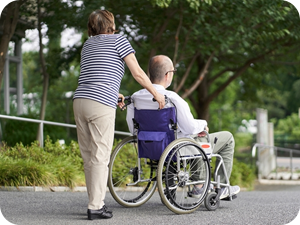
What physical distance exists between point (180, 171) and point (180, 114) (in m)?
0.52

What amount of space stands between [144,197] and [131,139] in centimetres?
66

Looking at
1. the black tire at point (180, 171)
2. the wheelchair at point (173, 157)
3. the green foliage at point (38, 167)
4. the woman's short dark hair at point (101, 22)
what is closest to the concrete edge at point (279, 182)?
the green foliage at point (38, 167)

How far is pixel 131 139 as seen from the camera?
475cm

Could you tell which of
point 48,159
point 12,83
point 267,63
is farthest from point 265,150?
point 48,159

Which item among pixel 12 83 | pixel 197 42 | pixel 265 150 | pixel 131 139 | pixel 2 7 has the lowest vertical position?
Result: pixel 265 150

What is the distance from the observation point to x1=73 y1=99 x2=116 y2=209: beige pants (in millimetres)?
4047

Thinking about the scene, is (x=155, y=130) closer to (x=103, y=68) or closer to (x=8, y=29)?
(x=103, y=68)

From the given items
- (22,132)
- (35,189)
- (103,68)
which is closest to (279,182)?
(22,132)

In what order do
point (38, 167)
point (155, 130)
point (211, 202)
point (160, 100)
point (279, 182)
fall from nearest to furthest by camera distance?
point (160, 100) → point (155, 130) → point (211, 202) → point (38, 167) → point (279, 182)

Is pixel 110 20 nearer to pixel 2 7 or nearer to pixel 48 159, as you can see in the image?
pixel 48 159

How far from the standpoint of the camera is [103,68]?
13.4 ft

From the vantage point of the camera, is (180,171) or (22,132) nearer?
(180,171)

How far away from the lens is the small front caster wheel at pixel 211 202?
4.62m

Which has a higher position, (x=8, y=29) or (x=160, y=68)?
(x=8, y=29)
